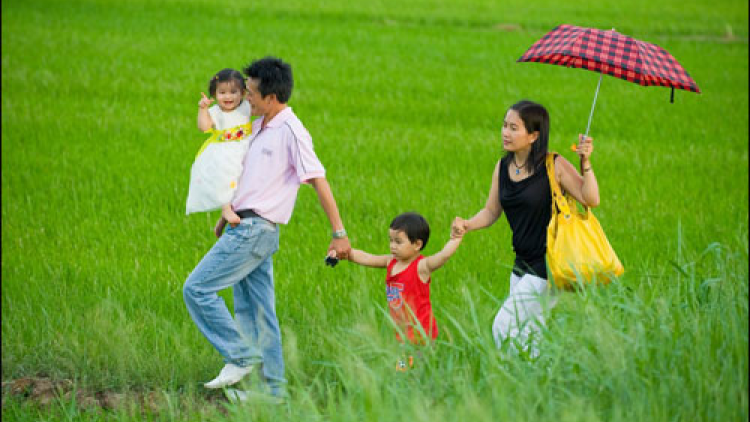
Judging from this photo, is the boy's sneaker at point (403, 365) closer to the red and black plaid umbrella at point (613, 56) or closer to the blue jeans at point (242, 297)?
the blue jeans at point (242, 297)

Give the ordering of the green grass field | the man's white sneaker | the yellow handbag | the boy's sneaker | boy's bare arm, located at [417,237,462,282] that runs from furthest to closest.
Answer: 1. the man's white sneaker
2. boy's bare arm, located at [417,237,462,282]
3. the yellow handbag
4. the boy's sneaker
5. the green grass field

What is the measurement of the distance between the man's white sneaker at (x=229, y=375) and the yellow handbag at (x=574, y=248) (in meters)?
1.71

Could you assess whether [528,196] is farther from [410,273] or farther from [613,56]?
[613,56]

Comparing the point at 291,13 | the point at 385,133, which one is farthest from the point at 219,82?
the point at 291,13

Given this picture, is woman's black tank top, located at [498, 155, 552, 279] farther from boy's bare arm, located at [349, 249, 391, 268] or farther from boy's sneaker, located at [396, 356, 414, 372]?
boy's sneaker, located at [396, 356, 414, 372]

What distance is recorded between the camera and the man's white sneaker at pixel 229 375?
4.97 m

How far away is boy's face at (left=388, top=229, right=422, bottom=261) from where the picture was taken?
484 cm

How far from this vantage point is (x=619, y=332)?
3.97m

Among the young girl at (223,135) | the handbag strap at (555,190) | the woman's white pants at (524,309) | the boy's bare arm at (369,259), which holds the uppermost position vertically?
the young girl at (223,135)

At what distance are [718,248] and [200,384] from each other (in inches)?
116

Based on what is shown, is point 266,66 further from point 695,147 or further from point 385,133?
point 695,147

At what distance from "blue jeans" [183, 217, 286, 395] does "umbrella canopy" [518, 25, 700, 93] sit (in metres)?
1.80

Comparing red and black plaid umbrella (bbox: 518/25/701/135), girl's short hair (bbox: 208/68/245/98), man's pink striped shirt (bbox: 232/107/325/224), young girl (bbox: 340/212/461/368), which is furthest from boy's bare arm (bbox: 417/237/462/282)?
girl's short hair (bbox: 208/68/245/98)

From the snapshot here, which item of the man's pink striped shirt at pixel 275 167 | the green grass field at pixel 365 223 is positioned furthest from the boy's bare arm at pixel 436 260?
the man's pink striped shirt at pixel 275 167
